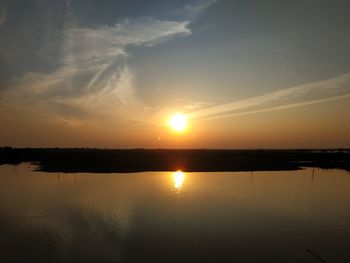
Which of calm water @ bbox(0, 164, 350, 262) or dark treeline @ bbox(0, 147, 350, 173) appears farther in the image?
dark treeline @ bbox(0, 147, 350, 173)

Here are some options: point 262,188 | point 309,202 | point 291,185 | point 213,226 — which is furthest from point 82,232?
point 291,185

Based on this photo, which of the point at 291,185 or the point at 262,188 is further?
the point at 291,185

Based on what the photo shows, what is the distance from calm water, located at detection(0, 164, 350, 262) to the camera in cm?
1611

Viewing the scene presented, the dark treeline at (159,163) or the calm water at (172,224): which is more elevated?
the dark treeline at (159,163)

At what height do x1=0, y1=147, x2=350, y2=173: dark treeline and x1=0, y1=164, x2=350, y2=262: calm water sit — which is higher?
x1=0, y1=147, x2=350, y2=173: dark treeline

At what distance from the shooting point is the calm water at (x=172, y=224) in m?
16.1

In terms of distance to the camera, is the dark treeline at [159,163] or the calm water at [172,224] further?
the dark treeline at [159,163]

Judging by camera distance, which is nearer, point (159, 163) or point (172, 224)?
point (172, 224)

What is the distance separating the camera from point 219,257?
15727 millimetres

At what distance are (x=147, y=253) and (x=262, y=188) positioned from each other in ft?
82.8

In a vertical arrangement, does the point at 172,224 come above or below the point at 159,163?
below

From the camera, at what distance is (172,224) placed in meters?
21.6

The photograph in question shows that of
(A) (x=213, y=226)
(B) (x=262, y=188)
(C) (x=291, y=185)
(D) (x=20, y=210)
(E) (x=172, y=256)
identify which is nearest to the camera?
(E) (x=172, y=256)

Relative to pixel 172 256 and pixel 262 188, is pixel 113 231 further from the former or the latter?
pixel 262 188
